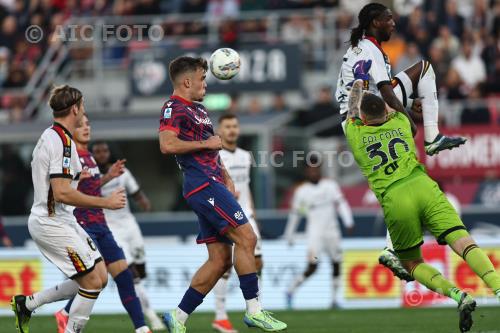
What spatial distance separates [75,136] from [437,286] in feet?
14.9

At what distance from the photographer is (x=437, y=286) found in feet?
35.4

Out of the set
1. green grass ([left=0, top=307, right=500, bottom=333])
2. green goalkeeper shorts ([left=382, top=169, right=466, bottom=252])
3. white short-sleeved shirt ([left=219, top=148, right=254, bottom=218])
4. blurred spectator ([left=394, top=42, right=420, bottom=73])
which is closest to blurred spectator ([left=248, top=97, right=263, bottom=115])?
blurred spectator ([left=394, top=42, right=420, bottom=73])

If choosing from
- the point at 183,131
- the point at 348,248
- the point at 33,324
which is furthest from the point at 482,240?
the point at 183,131

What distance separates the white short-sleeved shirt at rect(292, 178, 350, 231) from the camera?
20234 mm

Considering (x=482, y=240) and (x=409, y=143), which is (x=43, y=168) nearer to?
(x=409, y=143)

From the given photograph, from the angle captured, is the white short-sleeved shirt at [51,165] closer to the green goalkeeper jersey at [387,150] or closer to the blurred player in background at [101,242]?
the blurred player in background at [101,242]

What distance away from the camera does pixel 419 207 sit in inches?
419

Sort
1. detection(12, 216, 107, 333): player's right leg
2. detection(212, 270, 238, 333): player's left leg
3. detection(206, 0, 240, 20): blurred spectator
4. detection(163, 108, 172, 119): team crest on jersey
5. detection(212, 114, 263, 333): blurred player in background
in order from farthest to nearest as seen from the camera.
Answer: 1. detection(206, 0, 240, 20): blurred spectator
2. detection(212, 114, 263, 333): blurred player in background
3. detection(212, 270, 238, 333): player's left leg
4. detection(163, 108, 172, 119): team crest on jersey
5. detection(12, 216, 107, 333): player's right leg

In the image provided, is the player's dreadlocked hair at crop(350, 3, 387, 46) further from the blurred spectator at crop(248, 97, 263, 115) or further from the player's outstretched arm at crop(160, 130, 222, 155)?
the blurred spectator at crop(248, 97, 263, 115)

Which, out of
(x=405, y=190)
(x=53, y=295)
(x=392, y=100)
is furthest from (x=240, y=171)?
(x=405, y=190)

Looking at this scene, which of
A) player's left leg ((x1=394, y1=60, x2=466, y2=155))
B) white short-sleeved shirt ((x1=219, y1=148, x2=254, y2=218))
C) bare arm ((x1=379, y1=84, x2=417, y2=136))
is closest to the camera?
bare arm ((x1=379, y1=84, x2=417, y2=136))

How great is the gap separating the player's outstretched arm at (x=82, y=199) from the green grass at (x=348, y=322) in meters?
3.95

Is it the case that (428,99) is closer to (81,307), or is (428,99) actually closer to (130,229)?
(81,307)

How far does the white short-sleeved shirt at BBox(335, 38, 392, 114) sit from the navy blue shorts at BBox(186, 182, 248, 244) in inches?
77.7
